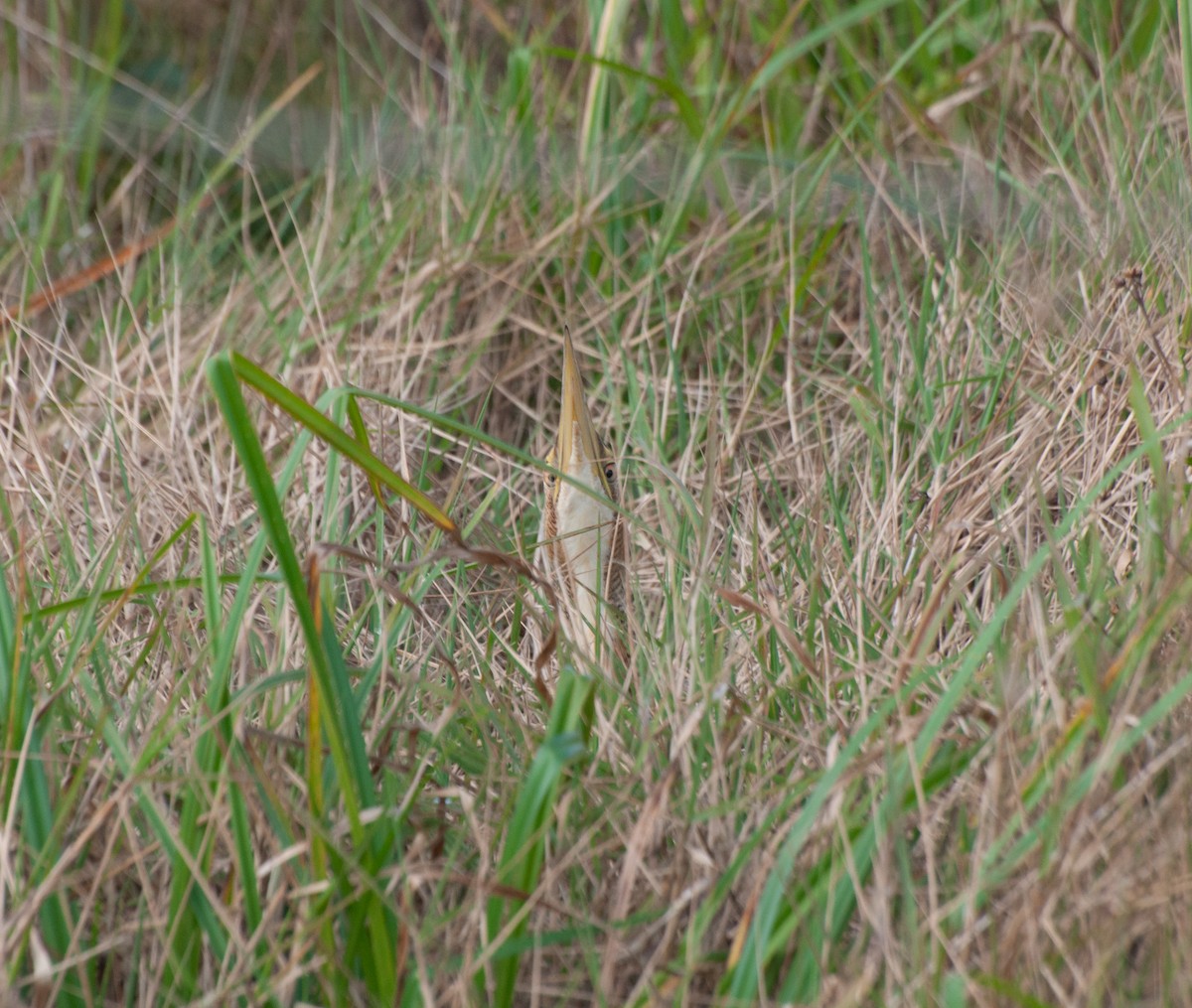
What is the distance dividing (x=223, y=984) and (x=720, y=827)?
0.43 meters

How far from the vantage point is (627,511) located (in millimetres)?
1543

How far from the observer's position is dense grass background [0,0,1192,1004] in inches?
44.9

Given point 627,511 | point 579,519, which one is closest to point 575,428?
point 579,519

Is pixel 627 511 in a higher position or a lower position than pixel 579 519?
higher

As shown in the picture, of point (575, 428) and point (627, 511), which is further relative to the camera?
point (575, 428)

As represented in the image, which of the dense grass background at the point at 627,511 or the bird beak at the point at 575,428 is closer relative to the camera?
→ the dense grass background at the point at 627,511

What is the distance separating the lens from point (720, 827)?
4.04 feet

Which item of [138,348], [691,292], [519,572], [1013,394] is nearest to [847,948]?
[519,572]

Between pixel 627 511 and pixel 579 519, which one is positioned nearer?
pixel 627 511

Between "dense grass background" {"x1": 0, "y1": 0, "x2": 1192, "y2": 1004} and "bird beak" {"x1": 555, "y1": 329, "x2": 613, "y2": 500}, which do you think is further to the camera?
"bird beak" {"x1": 555, "y1": 329, "x2": 613, "y2": 500}

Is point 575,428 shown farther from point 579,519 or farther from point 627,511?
point 627,511

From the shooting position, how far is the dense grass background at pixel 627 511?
3.74 feet

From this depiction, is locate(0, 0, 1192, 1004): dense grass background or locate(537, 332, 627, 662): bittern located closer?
locate(0, 0, 1192, 1004): dense grass background

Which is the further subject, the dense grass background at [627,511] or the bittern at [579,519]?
the bittern at [579,519]
